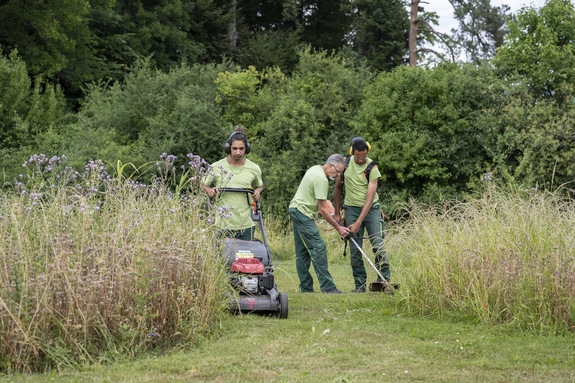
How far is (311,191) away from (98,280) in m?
4.02

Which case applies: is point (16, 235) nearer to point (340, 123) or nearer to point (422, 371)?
point (422, 371)

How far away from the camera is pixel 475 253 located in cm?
657

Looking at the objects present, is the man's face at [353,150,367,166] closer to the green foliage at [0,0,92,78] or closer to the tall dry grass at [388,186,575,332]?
the tall dry grass at [388,186,575,332]

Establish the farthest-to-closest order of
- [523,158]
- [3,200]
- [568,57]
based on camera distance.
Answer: [568,57], [523,158], [3,200]

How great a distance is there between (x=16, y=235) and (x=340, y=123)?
1865 cm

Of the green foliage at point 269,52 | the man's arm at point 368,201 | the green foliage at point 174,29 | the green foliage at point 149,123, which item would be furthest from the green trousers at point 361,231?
the green foliage at point 269,52

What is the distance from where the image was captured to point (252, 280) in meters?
6.52

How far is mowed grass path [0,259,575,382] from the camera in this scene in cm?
457

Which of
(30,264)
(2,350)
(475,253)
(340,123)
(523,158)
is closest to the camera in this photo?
(2,350)

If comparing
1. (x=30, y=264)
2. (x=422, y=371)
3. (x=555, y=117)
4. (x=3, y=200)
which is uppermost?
(x=555, y=117)

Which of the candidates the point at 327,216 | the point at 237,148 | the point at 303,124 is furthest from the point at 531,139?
the point at 237,148

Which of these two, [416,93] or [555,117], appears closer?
[555,117]

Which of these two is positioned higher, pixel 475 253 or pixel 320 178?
pixel 320 178

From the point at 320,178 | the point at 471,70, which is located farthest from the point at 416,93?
the point at 320,178
